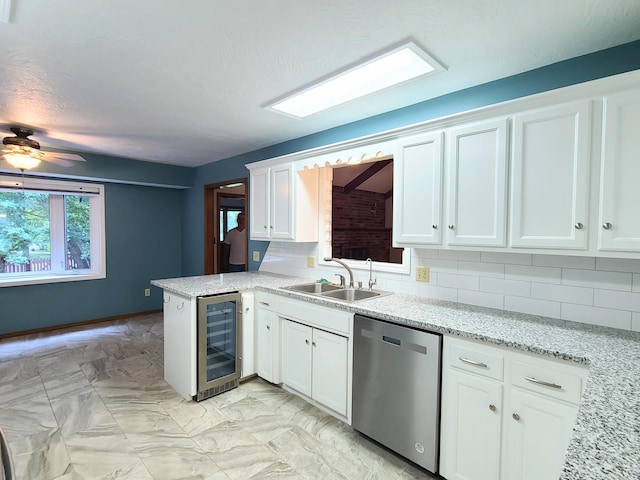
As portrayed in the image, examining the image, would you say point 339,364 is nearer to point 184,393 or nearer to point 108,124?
point 184,393

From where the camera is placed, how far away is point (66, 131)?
10.8 feet

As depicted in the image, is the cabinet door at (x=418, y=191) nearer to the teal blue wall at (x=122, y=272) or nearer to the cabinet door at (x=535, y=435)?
the cabinet door at (x=535, y=435)

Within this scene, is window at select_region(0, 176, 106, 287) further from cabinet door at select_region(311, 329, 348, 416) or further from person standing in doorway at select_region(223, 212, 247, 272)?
cabinet door at select_region(311, 329, 348, 416)

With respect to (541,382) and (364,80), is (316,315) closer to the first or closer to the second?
(541,382)

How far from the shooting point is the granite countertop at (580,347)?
0.76 meters

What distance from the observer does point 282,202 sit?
10.8 feet

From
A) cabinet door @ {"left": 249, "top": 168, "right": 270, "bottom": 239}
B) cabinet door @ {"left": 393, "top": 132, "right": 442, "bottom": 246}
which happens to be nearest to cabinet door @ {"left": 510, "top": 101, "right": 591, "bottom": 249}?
cabinet door @ {"left": 393, "top": 132, "right": 442, "bottom": 246}

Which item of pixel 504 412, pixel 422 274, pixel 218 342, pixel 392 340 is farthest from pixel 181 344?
pixel 504 412

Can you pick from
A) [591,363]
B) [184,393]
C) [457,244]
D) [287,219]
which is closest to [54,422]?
[184,393]

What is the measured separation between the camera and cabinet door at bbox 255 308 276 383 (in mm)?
2908

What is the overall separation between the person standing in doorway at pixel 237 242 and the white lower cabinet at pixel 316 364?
8.49 feet

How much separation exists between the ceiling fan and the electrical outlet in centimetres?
331

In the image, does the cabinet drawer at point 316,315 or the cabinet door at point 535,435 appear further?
the cabinet drawer at point 316,315

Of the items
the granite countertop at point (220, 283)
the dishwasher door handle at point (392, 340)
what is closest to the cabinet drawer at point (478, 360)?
the dishwasher door handle at point (392, 340)
